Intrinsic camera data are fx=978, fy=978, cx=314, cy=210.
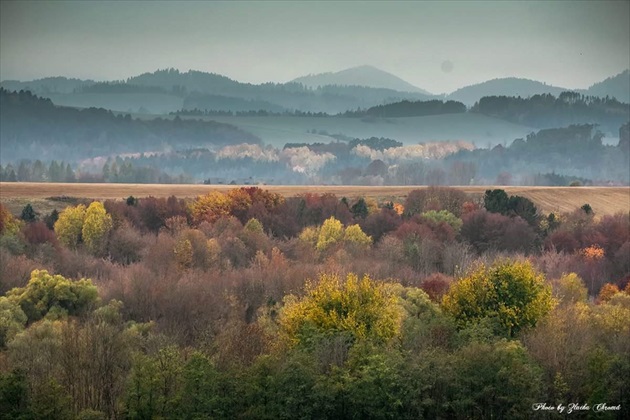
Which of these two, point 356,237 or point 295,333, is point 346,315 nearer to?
point 295,333

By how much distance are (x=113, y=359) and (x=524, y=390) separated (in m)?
17.3

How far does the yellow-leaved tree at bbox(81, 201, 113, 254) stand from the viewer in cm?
8656

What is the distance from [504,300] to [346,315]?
9.14 m

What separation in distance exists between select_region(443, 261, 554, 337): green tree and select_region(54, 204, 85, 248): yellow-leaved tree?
45.3 meters

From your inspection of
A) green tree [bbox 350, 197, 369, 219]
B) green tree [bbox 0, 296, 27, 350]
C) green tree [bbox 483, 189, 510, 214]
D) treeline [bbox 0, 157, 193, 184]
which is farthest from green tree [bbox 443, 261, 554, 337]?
treeline [bbox 0, 157, 193, 184]

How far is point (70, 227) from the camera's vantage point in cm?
8881

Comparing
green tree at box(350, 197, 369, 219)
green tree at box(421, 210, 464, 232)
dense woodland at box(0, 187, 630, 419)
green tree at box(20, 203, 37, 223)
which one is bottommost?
dense woodland at box(0, 187, 630, 419)

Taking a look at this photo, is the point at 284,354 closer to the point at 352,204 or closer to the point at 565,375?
the point at 565,375

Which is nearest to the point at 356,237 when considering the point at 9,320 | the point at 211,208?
the point at 211,208

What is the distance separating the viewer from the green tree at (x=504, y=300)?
49844mm

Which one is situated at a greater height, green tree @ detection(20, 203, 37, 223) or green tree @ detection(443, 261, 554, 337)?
green tree @ detection(20, 203, 37, 223)

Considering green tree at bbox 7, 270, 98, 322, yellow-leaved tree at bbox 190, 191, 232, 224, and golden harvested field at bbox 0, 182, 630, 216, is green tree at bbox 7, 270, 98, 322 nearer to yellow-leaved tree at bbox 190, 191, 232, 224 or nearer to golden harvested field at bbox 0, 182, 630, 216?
yellow-leaved tree at bbox 190, 191, 232, 224

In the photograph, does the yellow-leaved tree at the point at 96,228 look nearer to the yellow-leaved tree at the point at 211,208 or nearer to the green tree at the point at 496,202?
the yellow-leaved tree at the point at 211,208

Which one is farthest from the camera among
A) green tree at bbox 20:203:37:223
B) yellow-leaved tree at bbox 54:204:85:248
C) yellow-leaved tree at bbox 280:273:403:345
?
green tree at bbox 20:203:37:223
